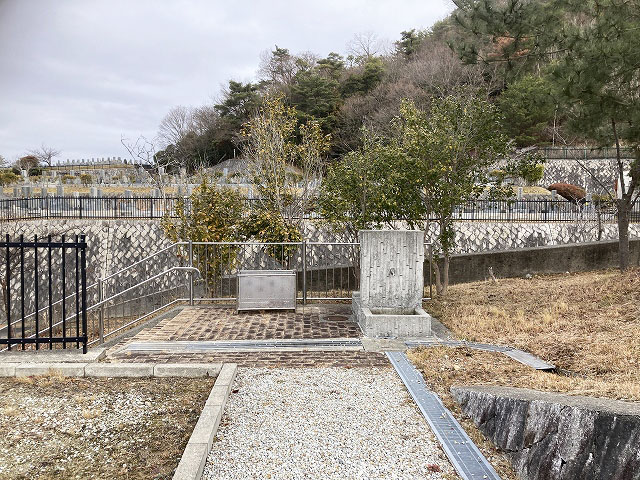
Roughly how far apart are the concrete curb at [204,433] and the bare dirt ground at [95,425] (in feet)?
0.50

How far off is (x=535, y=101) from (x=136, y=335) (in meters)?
9.70

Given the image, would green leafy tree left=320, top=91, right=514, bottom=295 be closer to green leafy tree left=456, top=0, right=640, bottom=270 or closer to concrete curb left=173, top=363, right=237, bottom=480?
green leafy tree left=456, top=0, right=640, bottom=270

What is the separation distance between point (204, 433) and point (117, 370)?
254 cm

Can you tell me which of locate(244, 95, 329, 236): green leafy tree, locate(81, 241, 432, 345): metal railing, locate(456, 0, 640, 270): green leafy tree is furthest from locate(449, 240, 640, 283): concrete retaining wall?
locate(244, 95, 329, 236): green leafy tree

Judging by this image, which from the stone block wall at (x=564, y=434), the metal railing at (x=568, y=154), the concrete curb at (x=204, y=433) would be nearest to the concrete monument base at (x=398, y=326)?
the concrete curb at (x=204, y=433)

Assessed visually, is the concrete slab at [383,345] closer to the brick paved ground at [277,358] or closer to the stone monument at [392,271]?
the brick paved ground at [277,358]

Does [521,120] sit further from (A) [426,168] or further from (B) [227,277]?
A: (B) [227,277]

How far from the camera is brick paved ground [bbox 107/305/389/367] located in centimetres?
761

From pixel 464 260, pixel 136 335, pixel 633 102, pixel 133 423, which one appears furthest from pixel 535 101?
pixel 133 423

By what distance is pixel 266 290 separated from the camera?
1112cm

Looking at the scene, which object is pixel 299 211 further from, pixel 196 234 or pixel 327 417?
pixel 327 417

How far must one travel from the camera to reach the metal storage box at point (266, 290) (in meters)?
11.1

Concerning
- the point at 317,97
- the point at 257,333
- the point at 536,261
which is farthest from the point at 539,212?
the point at 317,97

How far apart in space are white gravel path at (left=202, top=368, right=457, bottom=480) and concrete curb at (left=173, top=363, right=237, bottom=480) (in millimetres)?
107
